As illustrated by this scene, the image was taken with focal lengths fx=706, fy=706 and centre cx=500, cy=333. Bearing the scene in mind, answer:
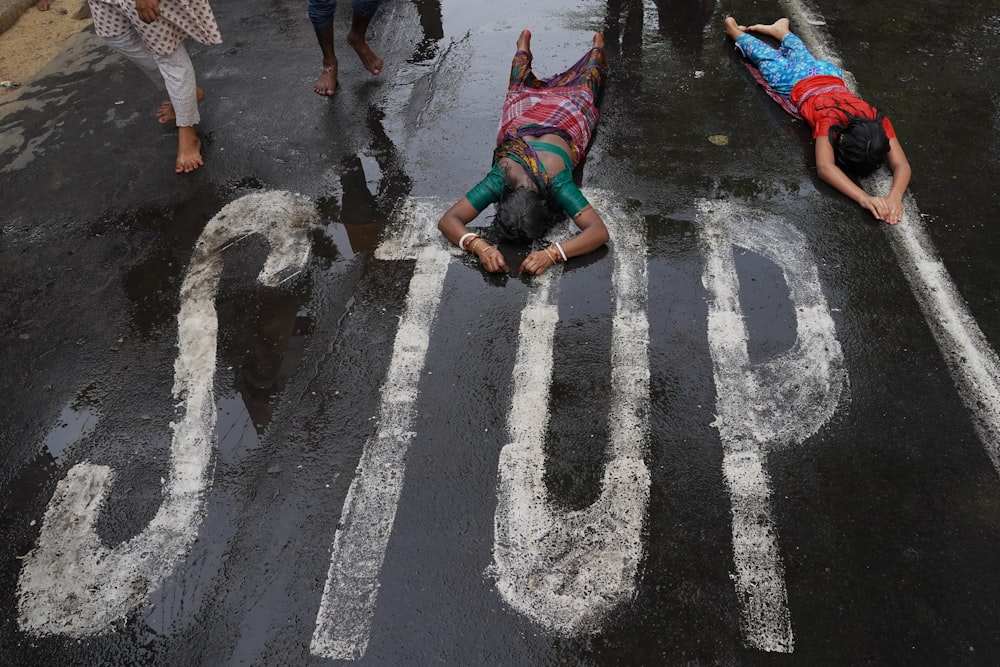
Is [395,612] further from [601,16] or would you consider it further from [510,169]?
[601,16]

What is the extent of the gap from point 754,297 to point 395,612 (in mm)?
2491

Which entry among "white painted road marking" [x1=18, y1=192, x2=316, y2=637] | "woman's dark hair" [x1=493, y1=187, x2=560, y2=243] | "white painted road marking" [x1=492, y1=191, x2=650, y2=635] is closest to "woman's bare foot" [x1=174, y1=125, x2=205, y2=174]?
"white painted road marking" [x1=18, y1=192, x2=316, y2=637]

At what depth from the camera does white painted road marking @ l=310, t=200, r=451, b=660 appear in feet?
8.79

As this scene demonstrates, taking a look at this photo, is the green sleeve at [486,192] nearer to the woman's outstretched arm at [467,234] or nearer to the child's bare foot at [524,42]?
the woman's outstretched arm at [467,234]

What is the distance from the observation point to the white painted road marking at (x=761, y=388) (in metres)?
2.72

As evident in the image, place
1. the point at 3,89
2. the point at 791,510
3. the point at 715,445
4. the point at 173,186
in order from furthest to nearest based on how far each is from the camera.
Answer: the point at 3,89
the point at 173,186
the point at 715,445
the point at 791,510

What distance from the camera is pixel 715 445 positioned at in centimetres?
319

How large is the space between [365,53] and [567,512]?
172 inches

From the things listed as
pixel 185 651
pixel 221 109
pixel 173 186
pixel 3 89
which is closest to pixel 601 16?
pixel 221 109

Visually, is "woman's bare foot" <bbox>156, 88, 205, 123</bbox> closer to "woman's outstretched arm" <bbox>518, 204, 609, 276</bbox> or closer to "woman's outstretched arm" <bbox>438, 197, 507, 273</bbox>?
"woman's outstretched arm" <bbox>438, 197, 507, 273</bbox>

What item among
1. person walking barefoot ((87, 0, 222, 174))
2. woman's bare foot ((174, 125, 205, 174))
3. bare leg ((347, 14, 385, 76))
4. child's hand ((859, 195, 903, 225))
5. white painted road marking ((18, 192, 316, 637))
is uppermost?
person walking barefoot ((87, 0, 222, 174))

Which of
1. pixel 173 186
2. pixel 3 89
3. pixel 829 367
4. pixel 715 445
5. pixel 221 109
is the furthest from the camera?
pixel 3 89

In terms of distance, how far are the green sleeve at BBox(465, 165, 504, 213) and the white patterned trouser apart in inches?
87.2

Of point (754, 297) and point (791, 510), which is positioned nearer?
point (791, 510)
